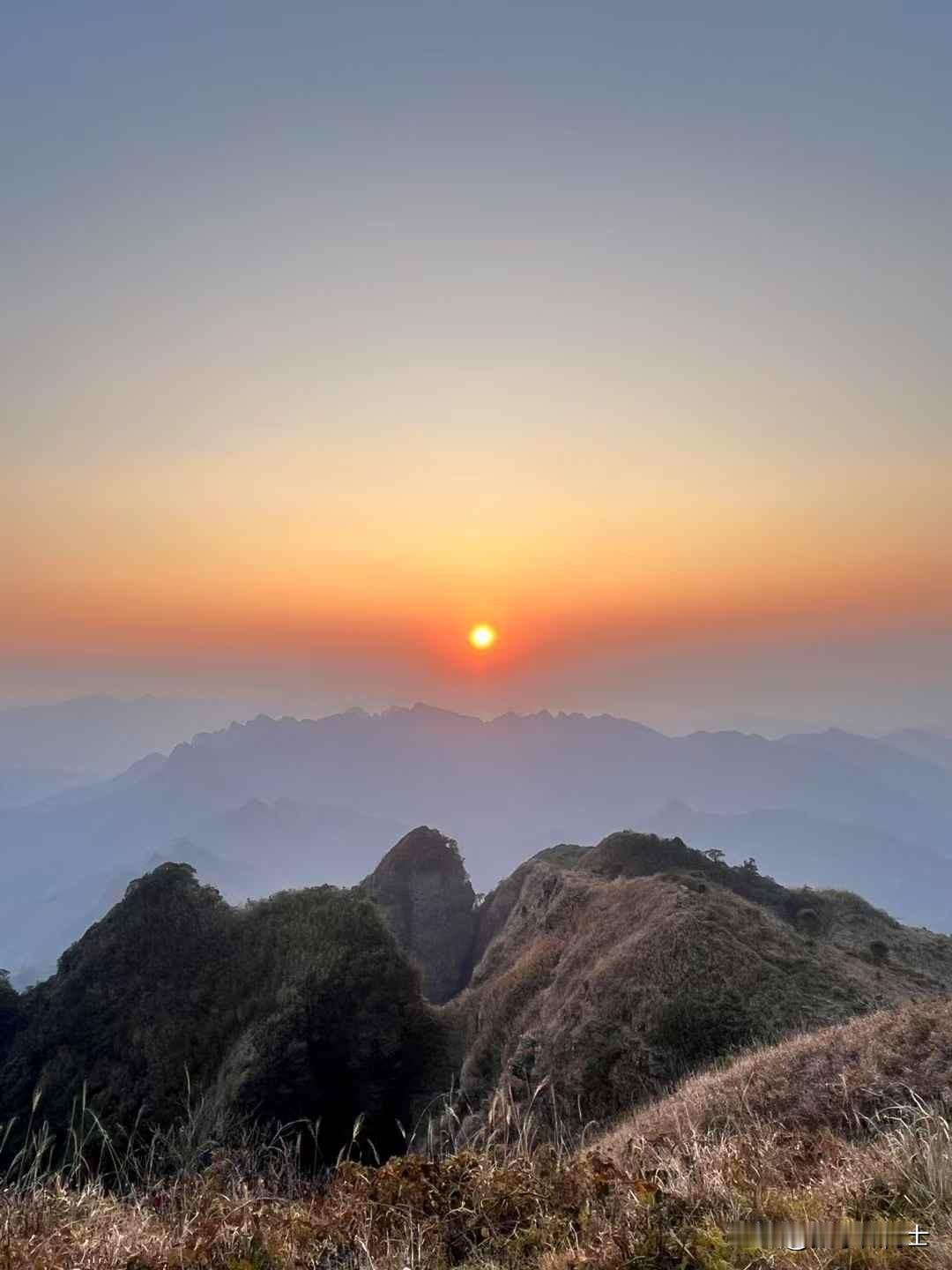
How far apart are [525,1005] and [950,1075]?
25.5m

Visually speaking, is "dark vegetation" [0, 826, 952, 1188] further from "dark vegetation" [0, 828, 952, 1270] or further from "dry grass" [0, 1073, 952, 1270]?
"dry grass" [0, 1073, 952, 1270]

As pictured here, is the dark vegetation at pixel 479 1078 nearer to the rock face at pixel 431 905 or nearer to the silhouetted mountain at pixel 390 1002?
the silhouetted mountain at pixel 390 1002

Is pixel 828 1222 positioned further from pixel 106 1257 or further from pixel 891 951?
pixel 891 951

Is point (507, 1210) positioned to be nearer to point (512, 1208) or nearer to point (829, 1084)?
point (512, 1208)

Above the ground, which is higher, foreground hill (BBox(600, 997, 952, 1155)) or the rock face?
foreground hill (BBox(600, 997, 952, 1155))

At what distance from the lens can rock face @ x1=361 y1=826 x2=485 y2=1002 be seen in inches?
2478

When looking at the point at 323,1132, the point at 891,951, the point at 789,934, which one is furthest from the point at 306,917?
the point at 891,951

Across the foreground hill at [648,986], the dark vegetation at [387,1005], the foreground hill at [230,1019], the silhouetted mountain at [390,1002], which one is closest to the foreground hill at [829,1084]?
the foreground hill at [648,986]

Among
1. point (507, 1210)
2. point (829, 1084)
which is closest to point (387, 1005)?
point (829, 1084)

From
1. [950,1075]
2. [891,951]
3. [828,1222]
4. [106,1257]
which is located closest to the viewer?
[828,1222]

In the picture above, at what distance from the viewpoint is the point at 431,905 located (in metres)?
67.7

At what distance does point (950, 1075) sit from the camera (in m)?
10.5

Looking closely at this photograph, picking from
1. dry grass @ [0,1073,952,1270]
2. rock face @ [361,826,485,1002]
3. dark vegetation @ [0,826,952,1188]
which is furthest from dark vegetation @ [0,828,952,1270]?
→ rock face @ [361,826,485,1002]

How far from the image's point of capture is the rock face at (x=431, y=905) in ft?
206
